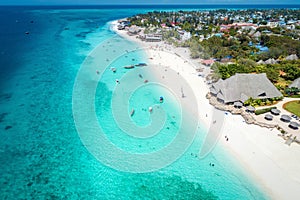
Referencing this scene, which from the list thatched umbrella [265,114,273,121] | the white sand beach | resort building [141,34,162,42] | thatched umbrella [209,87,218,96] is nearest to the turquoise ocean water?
the white sand beach

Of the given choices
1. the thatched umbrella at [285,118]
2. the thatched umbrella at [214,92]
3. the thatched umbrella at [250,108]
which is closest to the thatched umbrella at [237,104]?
the thatched umbrella at [250,108]

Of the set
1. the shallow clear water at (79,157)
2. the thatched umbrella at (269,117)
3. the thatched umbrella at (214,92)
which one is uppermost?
the thatched umbrella at (214,92)

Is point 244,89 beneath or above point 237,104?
above

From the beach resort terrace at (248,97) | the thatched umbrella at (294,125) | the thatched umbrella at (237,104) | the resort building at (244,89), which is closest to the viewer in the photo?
the thatched umbrella at (294,125)

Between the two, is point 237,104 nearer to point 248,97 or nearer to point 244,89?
point 248,97

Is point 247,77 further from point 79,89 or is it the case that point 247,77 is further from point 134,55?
point 134,55

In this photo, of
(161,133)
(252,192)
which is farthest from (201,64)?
(252,192)

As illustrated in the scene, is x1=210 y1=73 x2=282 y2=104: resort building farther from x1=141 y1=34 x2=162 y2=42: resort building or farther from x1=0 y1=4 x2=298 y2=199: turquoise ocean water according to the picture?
x1=141 y1=34 x2=162 y2=42: resort building

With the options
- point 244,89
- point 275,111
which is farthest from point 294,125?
point 244,89

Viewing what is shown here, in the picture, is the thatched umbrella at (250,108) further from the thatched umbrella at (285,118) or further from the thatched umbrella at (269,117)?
the thatched umbrella at (285,118)
